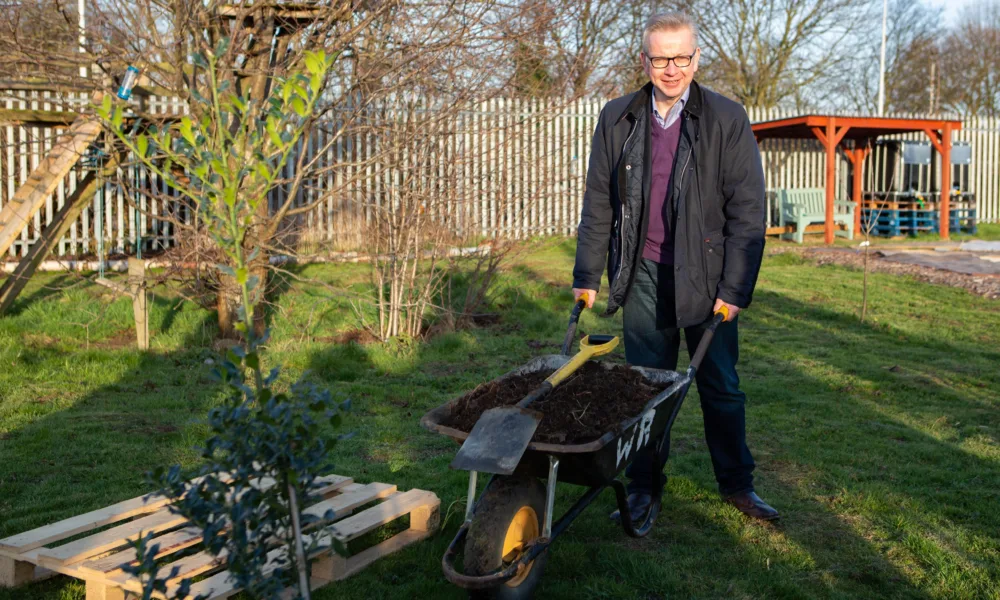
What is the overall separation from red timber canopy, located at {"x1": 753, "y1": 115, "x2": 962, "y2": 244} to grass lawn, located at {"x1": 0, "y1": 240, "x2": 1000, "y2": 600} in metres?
6.15

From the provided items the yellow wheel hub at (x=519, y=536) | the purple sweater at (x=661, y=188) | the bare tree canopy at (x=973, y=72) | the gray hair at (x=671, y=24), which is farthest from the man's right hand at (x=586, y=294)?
the bare tree canopy at (x=973, y=72)

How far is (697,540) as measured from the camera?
325cm

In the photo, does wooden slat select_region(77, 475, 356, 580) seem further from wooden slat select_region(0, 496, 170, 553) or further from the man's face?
the man's face

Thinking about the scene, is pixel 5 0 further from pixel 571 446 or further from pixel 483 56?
pixel 571 446

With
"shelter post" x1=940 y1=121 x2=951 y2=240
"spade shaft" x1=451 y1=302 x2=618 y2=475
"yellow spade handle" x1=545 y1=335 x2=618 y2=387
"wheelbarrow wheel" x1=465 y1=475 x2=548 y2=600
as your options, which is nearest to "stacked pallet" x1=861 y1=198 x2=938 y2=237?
"shelter post" x1=940 y1=121 x2=951 y2=240

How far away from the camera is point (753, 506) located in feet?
11.2

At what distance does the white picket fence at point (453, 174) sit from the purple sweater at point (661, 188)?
2.49 meters

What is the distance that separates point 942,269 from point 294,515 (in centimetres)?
998

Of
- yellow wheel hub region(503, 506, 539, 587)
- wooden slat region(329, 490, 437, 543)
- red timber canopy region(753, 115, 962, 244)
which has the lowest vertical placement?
wooden slat region(329, 490, 437, 543)

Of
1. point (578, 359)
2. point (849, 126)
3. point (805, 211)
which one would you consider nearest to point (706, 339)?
point (578, 359)

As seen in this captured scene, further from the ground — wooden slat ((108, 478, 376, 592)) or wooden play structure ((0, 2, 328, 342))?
wooden play structure ((0, 2, 328, 342))

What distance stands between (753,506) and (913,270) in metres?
7.89

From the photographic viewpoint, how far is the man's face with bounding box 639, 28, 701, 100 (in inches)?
122

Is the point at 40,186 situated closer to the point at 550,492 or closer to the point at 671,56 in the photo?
the point at 671,56
